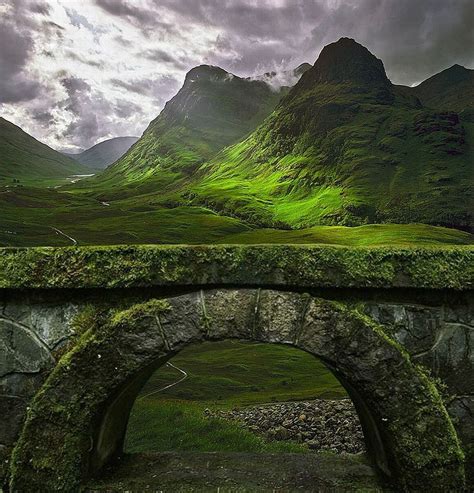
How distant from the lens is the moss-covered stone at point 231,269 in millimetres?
5191

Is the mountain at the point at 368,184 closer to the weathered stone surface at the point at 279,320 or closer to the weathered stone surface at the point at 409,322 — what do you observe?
the weathered stone surface at the point at 409,322

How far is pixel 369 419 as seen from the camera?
605cm

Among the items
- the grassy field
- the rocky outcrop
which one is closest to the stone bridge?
the grassy field

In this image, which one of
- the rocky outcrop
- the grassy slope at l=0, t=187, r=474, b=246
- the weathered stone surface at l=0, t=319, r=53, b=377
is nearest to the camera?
the weathered stone surface at l=0, t=319, r=53, b=377

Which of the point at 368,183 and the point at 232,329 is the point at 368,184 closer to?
the point at 368,183

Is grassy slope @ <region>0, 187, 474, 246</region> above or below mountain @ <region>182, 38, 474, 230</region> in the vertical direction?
below

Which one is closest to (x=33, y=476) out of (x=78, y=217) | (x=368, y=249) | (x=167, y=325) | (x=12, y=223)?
(x=167, y=325)

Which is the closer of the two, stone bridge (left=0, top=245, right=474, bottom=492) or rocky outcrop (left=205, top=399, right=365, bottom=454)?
stone bridge (left=0, top=245, right=474, bottom=492)

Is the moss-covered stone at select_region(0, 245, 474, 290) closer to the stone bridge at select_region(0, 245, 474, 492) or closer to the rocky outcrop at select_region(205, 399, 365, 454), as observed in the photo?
the stone bridge at select_region(0, 245, 474, 492)

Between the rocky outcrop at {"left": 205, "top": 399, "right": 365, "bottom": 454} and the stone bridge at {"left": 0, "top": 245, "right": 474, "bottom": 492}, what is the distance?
9703 millimetres

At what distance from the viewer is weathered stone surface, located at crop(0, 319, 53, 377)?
5.31 m

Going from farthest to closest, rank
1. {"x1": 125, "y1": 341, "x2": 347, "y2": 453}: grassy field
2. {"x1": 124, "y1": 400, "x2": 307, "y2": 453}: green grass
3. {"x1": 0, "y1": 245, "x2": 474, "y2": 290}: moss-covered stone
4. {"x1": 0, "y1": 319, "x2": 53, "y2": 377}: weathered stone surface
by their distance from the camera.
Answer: {"x1": 125, "y1": 341, "x2": 347, "y2": 453}: grassy field
{"x1": 124, "y1": 400, "x2": 307, "y2": 453}: green grass
{"x1": 0, "y1": 319, "x2": 53, "y2": 377}: weathered stone surface
{"x1": 0, "y1": 245, "x2": 474, "y2": 290}: moss-covered stone

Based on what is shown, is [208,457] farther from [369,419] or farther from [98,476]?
[369,419]

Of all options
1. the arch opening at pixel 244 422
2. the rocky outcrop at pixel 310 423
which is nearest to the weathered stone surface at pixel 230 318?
the arch opening at pixel 244 422
